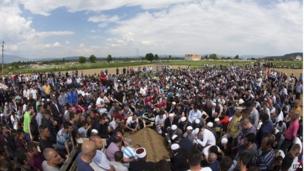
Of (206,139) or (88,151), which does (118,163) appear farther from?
(206,139)

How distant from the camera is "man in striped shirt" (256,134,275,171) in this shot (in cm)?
754

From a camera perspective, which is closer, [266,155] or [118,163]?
[118,163]

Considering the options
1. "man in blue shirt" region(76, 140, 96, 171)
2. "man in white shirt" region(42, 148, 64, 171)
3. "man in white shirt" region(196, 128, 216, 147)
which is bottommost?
"man in white shirt" region(196, 128, 216, 147)

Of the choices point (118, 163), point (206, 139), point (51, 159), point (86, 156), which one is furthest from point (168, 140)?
point (86, 156)

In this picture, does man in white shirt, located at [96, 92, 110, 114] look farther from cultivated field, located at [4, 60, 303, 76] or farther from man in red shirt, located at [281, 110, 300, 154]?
cultivated field, located at [4, 60, 303, 76]

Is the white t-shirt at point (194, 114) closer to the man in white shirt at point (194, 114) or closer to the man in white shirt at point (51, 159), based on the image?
the man in white shirt at point (194, 114)

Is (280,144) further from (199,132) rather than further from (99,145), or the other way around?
(99,145)

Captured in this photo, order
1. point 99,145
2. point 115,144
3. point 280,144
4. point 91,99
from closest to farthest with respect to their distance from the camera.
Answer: point 99,145 < point 115,144 < point 280,144 < point 91,99

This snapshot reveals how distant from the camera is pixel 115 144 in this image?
→ 7.94 m

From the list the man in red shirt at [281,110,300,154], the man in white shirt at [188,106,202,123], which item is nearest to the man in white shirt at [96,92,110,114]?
the man in white shirt at [188,106,202,123]

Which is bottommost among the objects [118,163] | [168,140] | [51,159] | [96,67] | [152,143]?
[96,67]

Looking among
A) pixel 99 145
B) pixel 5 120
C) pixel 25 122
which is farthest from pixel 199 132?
pixel 5 120

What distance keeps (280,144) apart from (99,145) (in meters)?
3.94

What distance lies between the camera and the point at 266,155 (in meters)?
7.59
